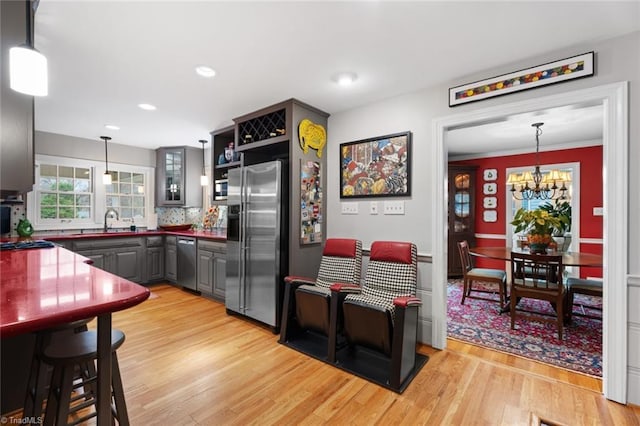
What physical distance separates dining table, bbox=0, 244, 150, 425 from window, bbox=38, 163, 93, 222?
12.2ft

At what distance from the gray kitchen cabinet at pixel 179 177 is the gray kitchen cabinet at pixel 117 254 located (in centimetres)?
95

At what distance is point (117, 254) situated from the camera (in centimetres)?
429

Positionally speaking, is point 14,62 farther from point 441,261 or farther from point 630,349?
point 630,349

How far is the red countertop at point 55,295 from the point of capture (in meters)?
0.86

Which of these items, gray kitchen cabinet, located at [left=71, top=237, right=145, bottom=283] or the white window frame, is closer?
gray kitchen cabinet, located at [left=71, top=237, right=145, bottom=283]

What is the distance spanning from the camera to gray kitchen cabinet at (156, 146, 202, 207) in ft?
16.7

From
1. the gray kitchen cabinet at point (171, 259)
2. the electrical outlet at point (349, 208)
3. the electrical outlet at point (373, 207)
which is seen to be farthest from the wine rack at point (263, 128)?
the gray kitchen cabinet at point (171, 259)

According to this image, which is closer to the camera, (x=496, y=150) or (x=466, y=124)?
(x=466, y=124)

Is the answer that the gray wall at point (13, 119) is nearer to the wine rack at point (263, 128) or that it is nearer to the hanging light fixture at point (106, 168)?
the wine rack at point (263, 128)

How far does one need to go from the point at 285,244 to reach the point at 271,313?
2.36 ft

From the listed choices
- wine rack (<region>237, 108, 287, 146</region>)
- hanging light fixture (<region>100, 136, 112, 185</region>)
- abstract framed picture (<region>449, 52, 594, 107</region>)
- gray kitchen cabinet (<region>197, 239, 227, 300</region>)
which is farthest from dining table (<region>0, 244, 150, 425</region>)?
hanging light fixture (<region>100, 136, 112, 185</region>)

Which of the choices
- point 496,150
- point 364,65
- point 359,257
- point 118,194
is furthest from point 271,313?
point 496,150

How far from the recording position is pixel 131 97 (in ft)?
9.71

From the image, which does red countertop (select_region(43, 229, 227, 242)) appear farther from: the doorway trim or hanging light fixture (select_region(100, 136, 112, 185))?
the doorway trim
